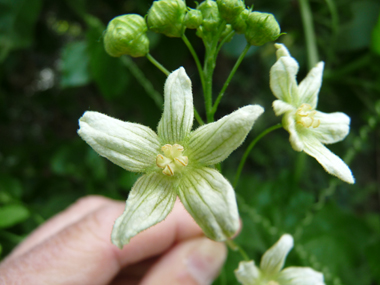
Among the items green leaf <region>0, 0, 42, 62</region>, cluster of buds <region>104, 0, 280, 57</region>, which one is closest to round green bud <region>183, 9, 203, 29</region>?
cluster of buds <region>104, 0, 280, 57</region>

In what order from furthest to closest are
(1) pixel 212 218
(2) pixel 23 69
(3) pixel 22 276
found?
(2) pixel 23 69, (3) pixel 22 276, (1) pixel 212 218

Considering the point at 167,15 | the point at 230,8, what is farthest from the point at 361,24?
the point at 167,15

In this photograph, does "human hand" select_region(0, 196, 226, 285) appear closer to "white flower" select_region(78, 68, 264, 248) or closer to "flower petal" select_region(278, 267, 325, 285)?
"flower petal" select_region(278, 267, 325, 285)

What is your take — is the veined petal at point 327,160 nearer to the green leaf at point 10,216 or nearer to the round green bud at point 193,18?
the round green bud at point 193,18

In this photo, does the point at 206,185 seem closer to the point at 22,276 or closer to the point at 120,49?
the point at 120,49

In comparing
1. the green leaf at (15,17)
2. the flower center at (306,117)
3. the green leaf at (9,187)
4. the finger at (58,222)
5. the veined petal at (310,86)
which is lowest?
the finger at (58,222)

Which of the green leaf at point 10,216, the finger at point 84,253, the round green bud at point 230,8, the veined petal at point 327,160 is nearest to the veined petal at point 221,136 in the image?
the veined petal at point 327,160

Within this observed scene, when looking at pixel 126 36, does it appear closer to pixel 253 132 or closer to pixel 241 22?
pixel 241 22

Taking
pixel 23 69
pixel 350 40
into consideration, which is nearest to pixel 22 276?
pixel 350 40

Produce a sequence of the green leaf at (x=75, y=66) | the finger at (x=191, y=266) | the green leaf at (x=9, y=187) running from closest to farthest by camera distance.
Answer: the finger at (x=191, y=266), the green leaf at (x=75, y=66), the green leaf at (x=9, y=187)
